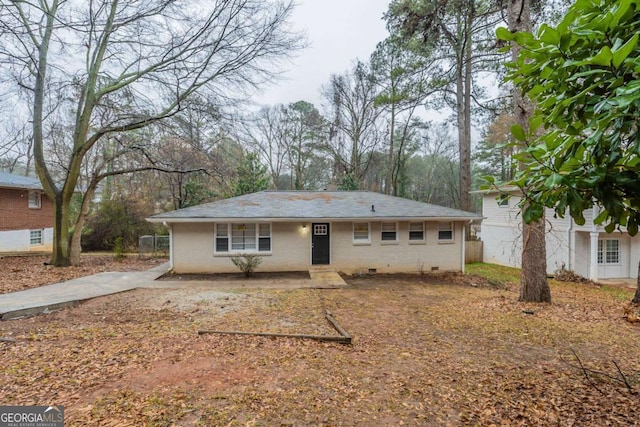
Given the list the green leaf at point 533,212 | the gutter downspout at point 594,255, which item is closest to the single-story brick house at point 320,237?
the gutter downspout at point 594,255

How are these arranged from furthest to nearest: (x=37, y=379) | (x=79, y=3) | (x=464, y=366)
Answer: (x=79, y=3) < (x=464, y=366) < (x=37, y=379)

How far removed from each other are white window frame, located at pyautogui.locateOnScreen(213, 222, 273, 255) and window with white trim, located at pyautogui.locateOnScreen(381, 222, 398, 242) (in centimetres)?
455

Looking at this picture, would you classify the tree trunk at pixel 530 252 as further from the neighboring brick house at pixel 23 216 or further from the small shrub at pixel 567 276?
the neighboring brick house at pixel 23 216

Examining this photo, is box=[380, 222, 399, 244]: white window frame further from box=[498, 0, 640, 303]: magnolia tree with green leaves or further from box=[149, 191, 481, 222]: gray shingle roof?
box=[498, 0, 640, 303]: magnolia tree with green leaves

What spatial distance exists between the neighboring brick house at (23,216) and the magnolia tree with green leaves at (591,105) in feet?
71.5

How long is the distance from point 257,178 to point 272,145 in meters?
6.03

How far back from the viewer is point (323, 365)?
4.16m

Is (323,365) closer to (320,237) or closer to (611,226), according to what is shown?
(611,226)

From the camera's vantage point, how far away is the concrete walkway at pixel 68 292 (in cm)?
650

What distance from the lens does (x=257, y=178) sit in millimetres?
22750

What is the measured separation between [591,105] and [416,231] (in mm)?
10749

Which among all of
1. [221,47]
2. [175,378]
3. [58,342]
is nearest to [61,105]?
[221,47]

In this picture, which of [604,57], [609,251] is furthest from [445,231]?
[604,57]

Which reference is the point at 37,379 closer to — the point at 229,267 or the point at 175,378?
the point at 175,378
